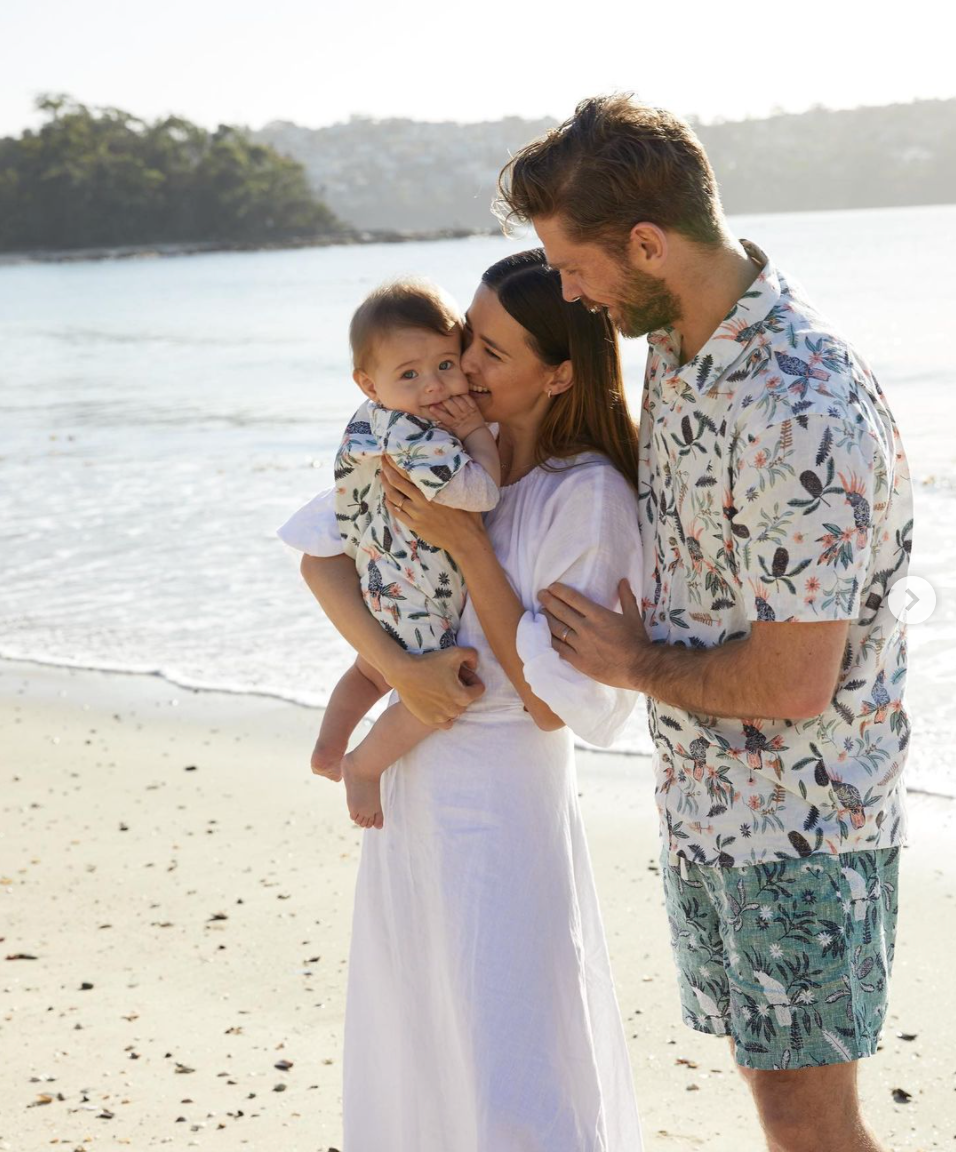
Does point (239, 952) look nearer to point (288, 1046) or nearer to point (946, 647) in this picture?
point (288, 1046)

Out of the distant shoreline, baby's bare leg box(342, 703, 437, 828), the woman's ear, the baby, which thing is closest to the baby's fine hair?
the baby

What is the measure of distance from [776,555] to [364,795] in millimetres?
878

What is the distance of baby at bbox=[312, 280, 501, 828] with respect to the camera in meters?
2.27

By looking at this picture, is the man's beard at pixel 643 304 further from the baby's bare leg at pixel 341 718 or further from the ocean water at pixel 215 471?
the baby's bare leg at pixel 341 718

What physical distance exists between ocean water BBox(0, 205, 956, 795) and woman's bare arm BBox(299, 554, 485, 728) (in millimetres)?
222

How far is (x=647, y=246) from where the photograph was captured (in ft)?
6.41

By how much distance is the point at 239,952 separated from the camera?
3.95 metres

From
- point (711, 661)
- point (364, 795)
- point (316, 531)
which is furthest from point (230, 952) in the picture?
point (711, 661)

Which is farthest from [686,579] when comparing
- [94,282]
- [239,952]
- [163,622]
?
[94,282]

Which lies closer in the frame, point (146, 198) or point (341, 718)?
point (341, 718)

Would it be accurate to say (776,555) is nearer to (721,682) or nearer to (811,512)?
(811,512)

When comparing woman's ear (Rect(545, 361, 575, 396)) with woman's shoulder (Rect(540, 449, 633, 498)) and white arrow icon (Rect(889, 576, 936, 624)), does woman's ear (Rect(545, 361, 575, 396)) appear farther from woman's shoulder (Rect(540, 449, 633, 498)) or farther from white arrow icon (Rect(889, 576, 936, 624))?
white arrow icon (Rect(889, 576, 936, 624))

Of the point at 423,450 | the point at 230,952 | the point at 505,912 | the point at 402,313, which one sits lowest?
the point at 230,952

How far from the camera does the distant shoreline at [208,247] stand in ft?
255
